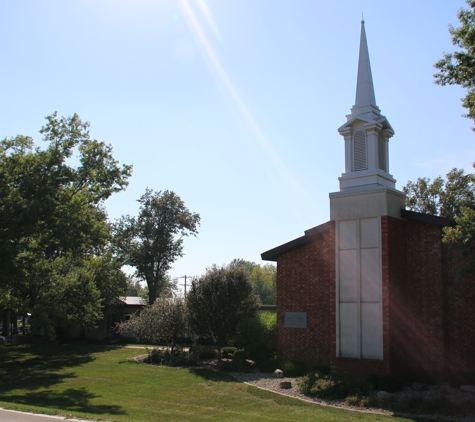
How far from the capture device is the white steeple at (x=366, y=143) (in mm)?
17891

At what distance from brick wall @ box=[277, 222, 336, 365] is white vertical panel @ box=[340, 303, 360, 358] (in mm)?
1882

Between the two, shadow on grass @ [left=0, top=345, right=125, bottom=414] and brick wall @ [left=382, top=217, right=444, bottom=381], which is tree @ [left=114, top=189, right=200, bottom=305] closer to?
shadow on grass @ [left=0, top=345, right=125, bottom=414]

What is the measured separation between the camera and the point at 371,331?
54.4ft

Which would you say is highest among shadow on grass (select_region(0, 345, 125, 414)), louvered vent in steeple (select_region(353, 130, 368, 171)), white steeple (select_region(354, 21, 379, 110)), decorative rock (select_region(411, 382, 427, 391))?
white steeple (select_region(354, 21, 379, 110))

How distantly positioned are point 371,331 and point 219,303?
326 inches

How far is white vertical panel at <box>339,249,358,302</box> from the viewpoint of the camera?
676 inches

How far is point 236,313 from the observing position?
22.9 metres

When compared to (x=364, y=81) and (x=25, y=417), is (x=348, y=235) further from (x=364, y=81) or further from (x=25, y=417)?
(x=25, y=417)

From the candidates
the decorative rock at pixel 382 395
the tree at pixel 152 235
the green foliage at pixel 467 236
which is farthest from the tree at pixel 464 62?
the tree at pixel 152 235

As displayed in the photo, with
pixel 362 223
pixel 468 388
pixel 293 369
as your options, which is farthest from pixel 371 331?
pixel 362 223

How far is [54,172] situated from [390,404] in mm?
16227

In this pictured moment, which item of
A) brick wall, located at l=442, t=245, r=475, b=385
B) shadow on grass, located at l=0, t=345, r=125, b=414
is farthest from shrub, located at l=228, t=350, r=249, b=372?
brick wall, located at l=442, t=245, r=475, b=385

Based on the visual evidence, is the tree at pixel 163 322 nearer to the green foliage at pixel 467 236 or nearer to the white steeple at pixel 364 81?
the white steeple at pixel 364 81

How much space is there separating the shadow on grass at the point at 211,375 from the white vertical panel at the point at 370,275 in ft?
19.7
